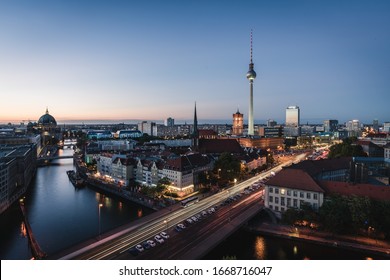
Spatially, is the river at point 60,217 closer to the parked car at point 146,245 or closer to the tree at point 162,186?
the tree at point 162,186

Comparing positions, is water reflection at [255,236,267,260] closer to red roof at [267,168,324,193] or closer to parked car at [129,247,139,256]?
red roof at [267,168,324,193]

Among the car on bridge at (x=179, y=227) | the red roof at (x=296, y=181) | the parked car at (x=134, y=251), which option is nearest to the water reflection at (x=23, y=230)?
the parked car at (x=134, y=251)

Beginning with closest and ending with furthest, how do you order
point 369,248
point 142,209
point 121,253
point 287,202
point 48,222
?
point 121,253 < point 369,248 < point 287,202 < point 48,222 < point 142,209

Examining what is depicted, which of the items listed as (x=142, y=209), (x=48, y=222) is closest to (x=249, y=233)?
(x=142, y=209)

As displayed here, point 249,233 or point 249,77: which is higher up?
point 249,77

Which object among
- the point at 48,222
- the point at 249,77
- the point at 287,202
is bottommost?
the point at 48,222

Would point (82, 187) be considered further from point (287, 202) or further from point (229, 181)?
point (287, 202)

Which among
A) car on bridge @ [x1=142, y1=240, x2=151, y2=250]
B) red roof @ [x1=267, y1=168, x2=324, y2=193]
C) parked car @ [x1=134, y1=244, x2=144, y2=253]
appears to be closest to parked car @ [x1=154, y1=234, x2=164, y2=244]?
car on bridge @ [x1=142, y1=240, x2=151, y2=250]
